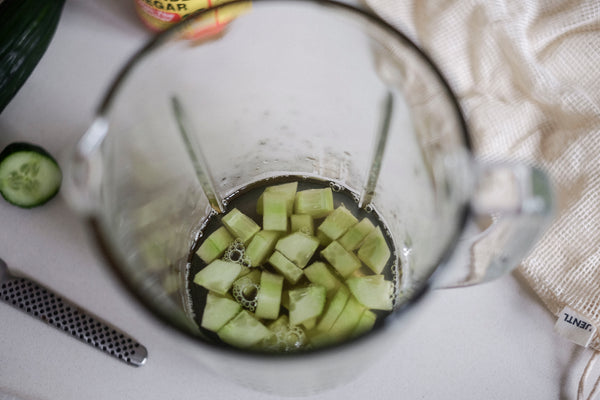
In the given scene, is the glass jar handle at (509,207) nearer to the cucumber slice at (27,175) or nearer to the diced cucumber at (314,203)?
the diced cucumber at (314,203)

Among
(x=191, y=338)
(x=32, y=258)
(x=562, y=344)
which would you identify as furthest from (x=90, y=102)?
(x=562, y=344)

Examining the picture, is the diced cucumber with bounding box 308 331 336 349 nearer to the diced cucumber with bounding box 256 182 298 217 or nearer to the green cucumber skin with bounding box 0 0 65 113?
the diced cucumber with bounding box 256 182 298 217

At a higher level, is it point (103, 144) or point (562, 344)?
point (103, 144)

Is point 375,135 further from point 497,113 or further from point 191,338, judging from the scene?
point 191,338

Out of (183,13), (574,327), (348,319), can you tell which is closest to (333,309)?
(348,319)

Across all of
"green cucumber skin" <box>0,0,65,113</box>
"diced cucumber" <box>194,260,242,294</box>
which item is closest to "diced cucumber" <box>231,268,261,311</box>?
"diced cucumber" <box>194,260,242,294</box>
